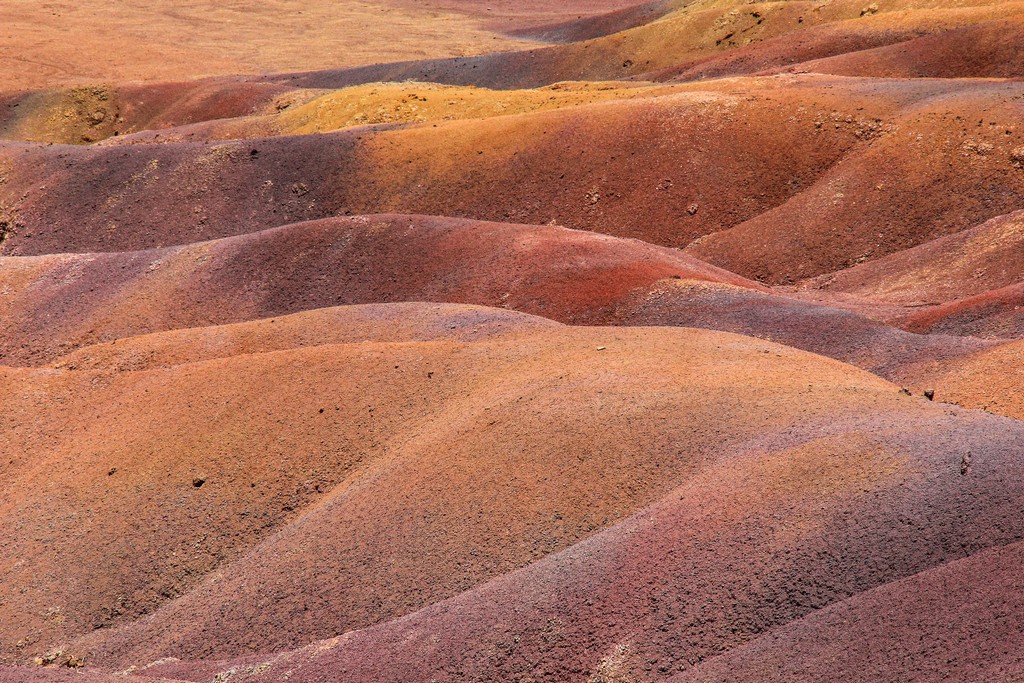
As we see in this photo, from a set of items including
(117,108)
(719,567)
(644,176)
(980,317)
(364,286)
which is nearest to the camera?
(719,567)

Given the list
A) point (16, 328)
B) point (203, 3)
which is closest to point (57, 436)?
point (16, 328)

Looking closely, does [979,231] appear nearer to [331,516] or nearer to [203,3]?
[331,516]

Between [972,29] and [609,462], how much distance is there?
51038 mm

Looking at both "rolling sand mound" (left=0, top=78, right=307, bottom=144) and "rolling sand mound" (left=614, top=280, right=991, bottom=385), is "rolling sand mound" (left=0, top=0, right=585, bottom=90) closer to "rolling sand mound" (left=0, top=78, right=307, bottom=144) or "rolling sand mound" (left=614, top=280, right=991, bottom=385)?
"rolling sand mound" (left=0, top=78, right=307, bottom=144)

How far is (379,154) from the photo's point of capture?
53.3 meters

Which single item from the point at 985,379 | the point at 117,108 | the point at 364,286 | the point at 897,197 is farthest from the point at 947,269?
the point at 117,108

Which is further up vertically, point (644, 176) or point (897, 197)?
point (644, 176)

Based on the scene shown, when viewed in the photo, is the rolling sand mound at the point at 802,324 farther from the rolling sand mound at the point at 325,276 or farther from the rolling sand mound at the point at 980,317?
the rolling sand mound at the point at 325,276

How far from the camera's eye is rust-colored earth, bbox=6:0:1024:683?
13703mm

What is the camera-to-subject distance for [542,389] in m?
21.8

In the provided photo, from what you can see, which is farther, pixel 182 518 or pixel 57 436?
pixel 57 436

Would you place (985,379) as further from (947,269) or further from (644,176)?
(644,176)

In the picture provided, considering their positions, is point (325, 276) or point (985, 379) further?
point (325, 276)

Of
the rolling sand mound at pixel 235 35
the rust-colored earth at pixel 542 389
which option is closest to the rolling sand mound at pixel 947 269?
the rust-colored earth at pixel 542 389
